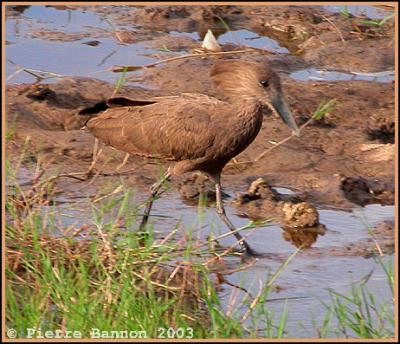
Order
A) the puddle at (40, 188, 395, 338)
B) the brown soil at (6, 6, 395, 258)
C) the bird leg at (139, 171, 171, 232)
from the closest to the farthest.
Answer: the puddle at (40, 188, 395, 338)
the bird leg at (139, 171, 171, 232)
the brown soil at (6, 6, 395, 258)

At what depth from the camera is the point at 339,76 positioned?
1037 centimetres

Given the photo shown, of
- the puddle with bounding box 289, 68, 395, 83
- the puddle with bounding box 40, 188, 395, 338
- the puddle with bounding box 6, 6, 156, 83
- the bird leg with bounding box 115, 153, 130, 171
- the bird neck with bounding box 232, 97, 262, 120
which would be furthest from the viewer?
the puddle with bounding box 289, 68, 395, 83

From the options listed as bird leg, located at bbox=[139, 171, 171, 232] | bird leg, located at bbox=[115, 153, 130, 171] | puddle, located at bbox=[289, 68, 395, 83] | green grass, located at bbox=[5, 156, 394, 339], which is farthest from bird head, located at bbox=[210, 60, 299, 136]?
puddle, located at bbox=[289, 68, 395, 83]

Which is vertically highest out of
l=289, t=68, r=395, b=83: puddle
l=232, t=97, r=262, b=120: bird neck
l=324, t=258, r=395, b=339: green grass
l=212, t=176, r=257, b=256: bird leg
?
l=324, t=258, r=395, b=339: green grass

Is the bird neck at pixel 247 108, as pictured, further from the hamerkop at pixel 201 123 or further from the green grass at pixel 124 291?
the green grass at pixel 124 291

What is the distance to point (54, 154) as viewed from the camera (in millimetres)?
8273

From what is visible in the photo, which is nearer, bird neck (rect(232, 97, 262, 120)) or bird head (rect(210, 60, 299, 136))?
bird neck (rect(232, 97, 262, 120))

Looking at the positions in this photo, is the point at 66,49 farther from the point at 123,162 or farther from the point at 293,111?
the point at 123,162

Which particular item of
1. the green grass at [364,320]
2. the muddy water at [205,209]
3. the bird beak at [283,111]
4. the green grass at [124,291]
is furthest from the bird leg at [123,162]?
the green grass at [364,320]

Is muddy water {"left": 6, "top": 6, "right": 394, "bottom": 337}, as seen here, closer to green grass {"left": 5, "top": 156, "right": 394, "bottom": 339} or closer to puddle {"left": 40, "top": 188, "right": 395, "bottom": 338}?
puddle {"left": 40, "top": 188, "right": 395, "bottom": 338}

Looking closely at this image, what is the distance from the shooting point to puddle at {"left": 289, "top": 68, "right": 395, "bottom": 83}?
10227 mm

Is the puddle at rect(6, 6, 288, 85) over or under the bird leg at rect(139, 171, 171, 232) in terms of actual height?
under

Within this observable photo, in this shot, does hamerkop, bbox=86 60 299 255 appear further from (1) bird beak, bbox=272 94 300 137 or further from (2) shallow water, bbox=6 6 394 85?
(2) shallow water, bbox=6 6 394 85

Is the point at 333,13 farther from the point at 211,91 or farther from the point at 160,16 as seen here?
the point at 211,91
